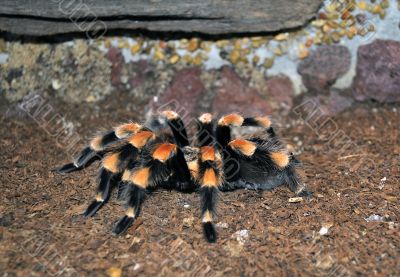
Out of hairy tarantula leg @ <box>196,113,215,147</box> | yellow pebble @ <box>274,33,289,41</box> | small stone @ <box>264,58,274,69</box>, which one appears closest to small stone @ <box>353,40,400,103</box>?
yellow pebble @ <box>274,33,289,41</box>

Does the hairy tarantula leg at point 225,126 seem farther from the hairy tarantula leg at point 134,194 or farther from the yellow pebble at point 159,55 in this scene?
the yellow pebble at point 159,55

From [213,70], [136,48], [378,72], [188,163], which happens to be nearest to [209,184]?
[188,163]

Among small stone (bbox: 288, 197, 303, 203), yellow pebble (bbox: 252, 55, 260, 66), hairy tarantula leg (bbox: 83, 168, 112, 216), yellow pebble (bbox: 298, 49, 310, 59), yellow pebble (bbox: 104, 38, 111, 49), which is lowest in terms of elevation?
small stone (bbox: 288, 197, 303, 203)

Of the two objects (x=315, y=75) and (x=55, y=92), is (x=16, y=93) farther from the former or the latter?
(x=315, y=75)

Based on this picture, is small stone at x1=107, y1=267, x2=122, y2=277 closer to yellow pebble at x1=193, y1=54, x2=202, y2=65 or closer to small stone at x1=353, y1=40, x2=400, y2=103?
yellow pebble at x1=193, y1=54, x2=202, y2=65

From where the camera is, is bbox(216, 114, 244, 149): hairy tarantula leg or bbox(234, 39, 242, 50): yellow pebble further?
bbox(234, 39, 242, 50): yellow pebble

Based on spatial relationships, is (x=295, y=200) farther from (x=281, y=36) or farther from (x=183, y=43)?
(x=183, y=43)

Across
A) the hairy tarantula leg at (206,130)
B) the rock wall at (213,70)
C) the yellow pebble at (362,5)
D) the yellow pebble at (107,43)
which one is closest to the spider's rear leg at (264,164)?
the hairy tarantula leg at (206,130)
